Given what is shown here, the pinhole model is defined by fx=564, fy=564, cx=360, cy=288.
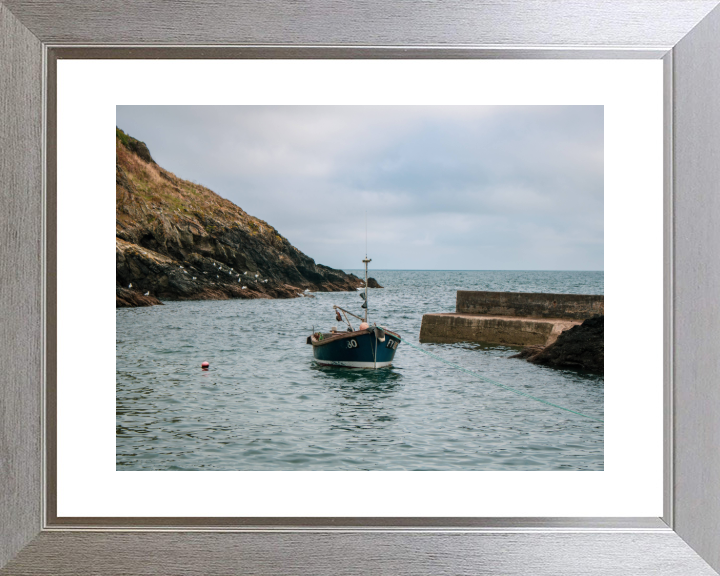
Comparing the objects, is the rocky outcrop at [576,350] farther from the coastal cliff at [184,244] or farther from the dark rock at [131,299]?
the dark rock at [131,299]

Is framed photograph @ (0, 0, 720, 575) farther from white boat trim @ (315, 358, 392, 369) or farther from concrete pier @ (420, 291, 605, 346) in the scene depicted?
white boat trim @ (315, 358, 392, 369)

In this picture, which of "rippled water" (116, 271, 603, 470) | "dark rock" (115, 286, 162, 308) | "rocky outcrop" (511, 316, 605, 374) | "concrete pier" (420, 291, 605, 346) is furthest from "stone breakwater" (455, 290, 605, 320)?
"dark rock" (115, 286, 162, 308)

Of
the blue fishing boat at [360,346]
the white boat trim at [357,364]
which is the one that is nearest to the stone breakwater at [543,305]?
the blue fishing boat at [360,346]

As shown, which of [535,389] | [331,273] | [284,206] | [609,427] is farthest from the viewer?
[331,273]

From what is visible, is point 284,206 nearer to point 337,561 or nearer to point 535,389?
point 535,389

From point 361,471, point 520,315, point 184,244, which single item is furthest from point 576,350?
point 184,244

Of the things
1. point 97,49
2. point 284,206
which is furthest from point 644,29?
point 284,206
